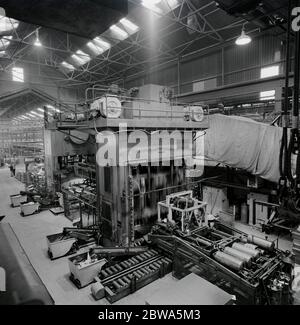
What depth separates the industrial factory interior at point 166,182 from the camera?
3424mm

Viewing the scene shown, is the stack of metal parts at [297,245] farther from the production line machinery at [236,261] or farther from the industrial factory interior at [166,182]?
the production line machinery at [236,261]

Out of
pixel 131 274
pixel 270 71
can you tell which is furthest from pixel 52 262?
pixel 270 71

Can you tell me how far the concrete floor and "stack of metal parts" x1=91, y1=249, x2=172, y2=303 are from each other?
12 centimetres

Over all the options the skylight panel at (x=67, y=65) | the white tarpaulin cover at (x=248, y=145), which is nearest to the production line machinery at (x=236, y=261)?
the white tarpaulin cover at (x=248, y=145)

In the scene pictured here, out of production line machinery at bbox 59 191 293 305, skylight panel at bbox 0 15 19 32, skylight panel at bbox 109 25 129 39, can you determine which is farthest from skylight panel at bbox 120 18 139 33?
production line machinery at bbox 59 191 293 305

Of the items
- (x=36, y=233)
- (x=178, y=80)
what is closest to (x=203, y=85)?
(x=178, y=80)

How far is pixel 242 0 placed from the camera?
182 inches

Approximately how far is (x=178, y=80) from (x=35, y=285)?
17.0 meters

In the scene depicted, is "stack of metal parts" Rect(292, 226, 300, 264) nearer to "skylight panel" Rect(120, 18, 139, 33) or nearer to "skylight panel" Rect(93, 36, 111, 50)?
"skylight panel" Rect(120, 18, 139, 33)

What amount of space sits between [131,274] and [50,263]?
232 cm

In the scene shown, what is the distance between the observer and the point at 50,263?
580 centimetres

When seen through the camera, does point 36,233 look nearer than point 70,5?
No

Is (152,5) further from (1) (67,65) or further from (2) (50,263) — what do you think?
(1) (67,65)
